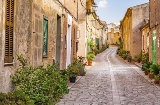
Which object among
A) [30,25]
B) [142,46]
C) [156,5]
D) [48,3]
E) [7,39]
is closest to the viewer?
[7,39]

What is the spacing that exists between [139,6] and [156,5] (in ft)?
52.5

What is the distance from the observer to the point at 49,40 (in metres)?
11.0

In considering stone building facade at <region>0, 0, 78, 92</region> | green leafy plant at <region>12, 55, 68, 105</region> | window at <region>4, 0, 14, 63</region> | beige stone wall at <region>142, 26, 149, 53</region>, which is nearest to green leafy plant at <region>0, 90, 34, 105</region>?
stone building facade at <region>0, 0, 78, 92</region>

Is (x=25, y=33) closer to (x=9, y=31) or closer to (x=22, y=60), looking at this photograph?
(x=22, y=60)

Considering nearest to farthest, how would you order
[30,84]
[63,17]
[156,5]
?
[30,84] < [63,17] < [156,5]

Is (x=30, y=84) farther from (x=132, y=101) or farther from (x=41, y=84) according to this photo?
(x=132, y=101)

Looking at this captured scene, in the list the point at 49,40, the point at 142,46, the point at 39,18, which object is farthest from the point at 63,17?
the point at 142,46

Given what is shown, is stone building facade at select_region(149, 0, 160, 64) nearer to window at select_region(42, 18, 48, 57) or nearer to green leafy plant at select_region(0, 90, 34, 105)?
window at select_region(42, 18, 48, 57)

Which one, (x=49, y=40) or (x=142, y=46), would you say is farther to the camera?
(x=142, y=46)

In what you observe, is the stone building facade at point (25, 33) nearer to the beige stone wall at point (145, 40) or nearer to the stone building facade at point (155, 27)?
the stone building facade at point (155, 27)

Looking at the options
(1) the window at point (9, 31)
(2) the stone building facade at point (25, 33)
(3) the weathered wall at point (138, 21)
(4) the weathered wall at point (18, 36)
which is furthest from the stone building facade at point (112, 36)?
(1) the window at point (9, 31)

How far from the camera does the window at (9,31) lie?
6.75 m

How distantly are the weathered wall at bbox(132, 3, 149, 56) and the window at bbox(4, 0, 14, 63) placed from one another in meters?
26.6

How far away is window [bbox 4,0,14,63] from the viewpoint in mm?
6746
